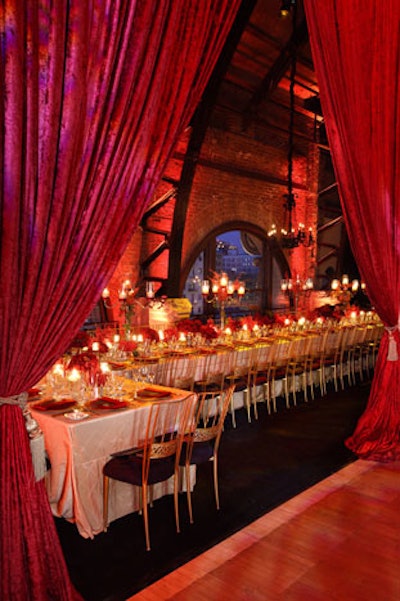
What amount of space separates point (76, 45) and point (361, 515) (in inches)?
142

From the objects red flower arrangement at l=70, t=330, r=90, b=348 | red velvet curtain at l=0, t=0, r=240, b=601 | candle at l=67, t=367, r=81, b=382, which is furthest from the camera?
red flower arrangement at l=70, t=330, r=90, b=348

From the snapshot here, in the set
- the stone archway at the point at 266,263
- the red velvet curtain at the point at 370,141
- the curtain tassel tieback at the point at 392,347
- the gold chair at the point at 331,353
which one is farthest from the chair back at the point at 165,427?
the stone archway at the point at 266,263

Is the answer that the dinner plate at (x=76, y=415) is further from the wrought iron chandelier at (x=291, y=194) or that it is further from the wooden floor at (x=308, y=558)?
the wrought iron chandelier at (x=291, y=194)

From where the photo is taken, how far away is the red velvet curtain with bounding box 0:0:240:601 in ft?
7.95

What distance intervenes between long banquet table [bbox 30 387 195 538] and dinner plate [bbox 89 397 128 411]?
0.04m

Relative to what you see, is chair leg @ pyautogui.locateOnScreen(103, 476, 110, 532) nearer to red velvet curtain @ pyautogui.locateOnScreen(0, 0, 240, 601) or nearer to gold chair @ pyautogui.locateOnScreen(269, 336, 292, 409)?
red velvet curtain @ pyautogui.locateOnScreen(0, 0, 240, 601)

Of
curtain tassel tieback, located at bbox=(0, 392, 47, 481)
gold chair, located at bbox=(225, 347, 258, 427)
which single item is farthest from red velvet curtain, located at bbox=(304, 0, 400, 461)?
curtain tassel tieback, located at bbox=(0, 392, 47, 481)

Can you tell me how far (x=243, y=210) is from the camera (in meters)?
11.8

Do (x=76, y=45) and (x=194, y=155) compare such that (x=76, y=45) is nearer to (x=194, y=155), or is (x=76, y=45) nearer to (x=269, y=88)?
(x=194, y=155)

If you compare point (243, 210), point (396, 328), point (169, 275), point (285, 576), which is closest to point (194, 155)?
point (169, 275)

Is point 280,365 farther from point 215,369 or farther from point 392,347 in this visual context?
point 392,347

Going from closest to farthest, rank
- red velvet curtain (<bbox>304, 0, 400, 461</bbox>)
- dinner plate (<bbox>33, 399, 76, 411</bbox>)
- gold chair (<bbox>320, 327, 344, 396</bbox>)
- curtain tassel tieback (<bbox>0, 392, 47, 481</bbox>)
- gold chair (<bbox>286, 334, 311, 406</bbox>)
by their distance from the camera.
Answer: curtain tassel tieback (<bbox>0, 392, 47, 481</bbox>), dinner plate (<bbox>33, 399, 76, 411</bbox>), red velvet curtain (<bbox>304, 0, 400, 461</bbox>), gold chair (<bbox>286, 334, 311, 406</bbox>), gold chair (<bbox>320, 327, 344, 396</bbox>)

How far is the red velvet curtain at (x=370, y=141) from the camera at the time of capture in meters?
4.76

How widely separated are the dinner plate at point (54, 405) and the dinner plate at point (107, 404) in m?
0.16
